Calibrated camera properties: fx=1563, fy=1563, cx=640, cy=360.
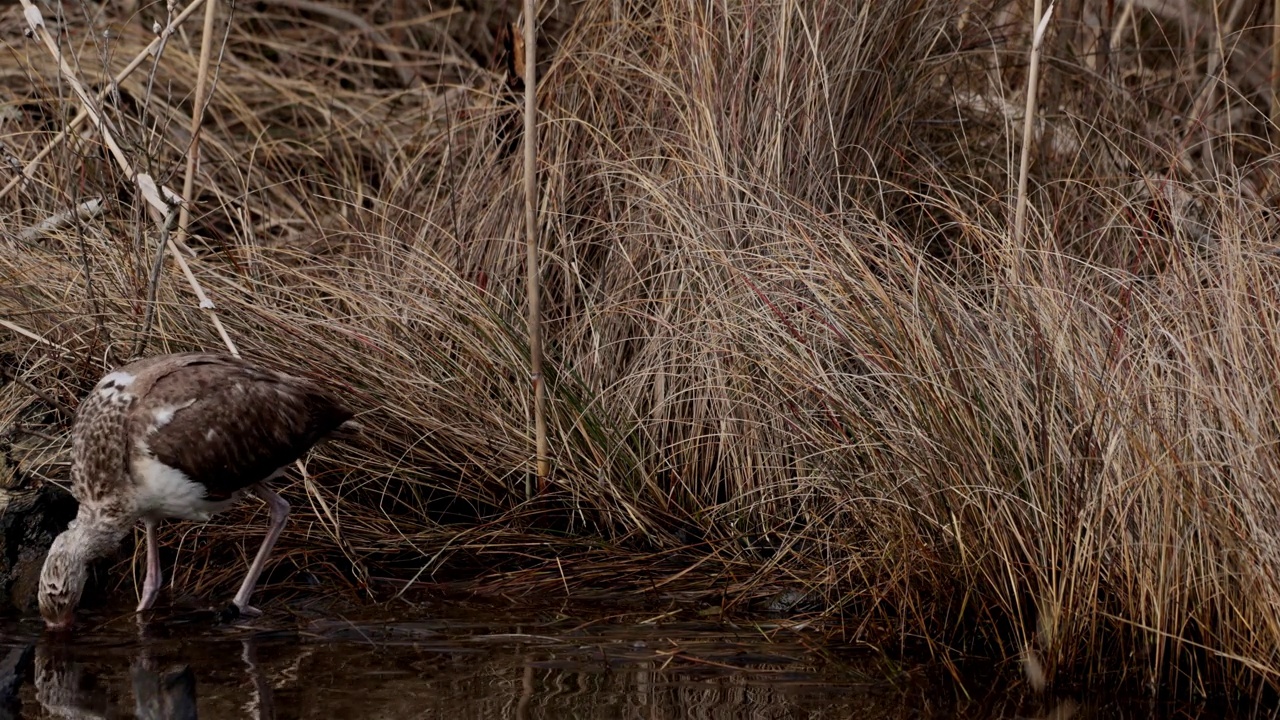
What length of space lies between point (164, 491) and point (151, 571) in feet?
1.16

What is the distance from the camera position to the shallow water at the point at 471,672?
401 centimetres

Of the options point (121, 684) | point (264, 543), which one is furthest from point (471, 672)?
point (264, 543)

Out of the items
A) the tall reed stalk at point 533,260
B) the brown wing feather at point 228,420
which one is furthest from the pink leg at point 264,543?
the tall reed stalk at point 533,260

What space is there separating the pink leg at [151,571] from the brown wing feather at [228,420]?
0.99 ft

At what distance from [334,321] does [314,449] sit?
47 cm

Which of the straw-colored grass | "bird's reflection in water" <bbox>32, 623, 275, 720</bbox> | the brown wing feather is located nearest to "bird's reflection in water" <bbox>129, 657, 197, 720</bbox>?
"bird's reflection in water" <bbox>32, 623, 275, 720</bbox>

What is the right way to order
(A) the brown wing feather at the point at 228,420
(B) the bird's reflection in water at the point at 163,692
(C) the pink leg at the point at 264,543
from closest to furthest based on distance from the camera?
(B) the bird's reflection in water at the point at 163,692 < (A) the brown wing feather at the point at 228,420 < (C) the pink leg at the point at 264,543

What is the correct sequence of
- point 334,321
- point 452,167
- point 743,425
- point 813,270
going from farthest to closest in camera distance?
point 452,167 → point 334,321 → point 743,425 → point 813,270

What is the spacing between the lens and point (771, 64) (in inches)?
227

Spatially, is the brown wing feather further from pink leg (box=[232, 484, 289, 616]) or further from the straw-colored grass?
the straw-colored grass

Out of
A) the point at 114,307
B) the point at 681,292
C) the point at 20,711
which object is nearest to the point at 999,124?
the point at 681,292

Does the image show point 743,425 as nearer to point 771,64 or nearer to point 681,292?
point 681,292

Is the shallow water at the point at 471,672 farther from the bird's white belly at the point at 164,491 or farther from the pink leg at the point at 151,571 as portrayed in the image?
the bird's white belly at the point at 164,491

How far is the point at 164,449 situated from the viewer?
478 cm
